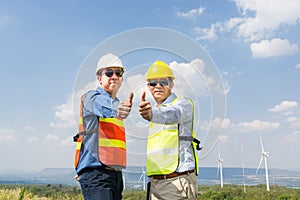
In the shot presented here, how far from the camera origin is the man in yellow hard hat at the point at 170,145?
449 centimetres

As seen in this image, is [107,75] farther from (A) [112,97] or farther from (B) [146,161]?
(B) [146,161]

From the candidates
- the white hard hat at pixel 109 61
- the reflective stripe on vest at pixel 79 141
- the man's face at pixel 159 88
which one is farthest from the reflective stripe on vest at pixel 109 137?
the white hard hat at pixel 109 61

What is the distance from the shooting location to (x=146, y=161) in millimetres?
4812

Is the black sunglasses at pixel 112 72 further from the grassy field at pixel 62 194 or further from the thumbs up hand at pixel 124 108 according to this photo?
the grassy field at pixel 62 194

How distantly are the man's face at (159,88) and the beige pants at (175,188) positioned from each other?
1019 mm

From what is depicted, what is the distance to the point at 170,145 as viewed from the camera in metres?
4.59

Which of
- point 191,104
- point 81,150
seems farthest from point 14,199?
point 191,104

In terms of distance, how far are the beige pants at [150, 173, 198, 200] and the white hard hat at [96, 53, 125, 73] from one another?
156 cm

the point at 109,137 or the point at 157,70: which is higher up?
the point at 157,70

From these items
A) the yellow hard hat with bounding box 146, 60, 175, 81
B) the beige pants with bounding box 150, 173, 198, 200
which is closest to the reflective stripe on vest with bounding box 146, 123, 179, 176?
the beige pants with bounding box 150, 173, 198, 200

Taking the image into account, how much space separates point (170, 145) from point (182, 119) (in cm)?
34

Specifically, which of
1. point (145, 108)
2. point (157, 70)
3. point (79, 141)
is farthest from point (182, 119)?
point (79, 141)

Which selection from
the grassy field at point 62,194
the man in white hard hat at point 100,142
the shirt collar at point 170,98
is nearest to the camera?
the man in white hard hat at point 100,142

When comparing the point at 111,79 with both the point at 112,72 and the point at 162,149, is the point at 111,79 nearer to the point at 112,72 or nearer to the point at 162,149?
the point at 112,72
